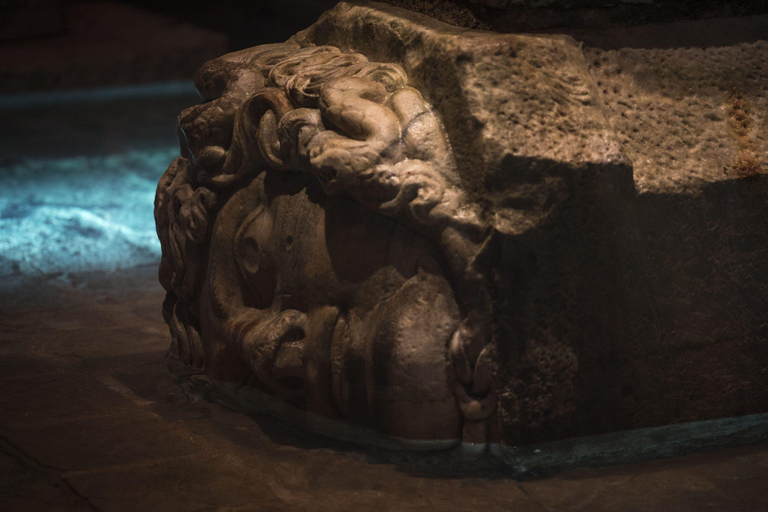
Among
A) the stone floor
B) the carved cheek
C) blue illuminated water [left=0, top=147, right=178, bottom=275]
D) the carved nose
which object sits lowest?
blue illuminated water [left=0, top=147, right=178, bottom=275]

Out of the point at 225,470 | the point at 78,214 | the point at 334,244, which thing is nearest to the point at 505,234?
the point at 334,244

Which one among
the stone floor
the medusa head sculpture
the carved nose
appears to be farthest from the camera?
the carved nose

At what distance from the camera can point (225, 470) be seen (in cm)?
198

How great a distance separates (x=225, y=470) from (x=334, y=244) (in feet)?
1.81

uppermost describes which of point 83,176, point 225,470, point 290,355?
point 290,355

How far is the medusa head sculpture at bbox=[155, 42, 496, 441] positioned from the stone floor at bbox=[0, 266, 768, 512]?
0.12 meters

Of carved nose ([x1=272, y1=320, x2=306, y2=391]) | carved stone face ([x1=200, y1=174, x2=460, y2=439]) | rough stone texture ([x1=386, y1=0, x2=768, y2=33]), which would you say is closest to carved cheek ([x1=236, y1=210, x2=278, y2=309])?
carved stone face ([x1=200, y1=174, x2=460, y2=439])

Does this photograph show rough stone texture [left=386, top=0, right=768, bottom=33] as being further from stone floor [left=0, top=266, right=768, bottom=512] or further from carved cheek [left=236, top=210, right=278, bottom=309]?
stone floor [left=0, top=266, right=768, bottom=512]

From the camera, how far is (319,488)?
1.89 meters

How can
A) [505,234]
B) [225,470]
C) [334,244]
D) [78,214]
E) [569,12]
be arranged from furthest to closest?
1. [78,214]
2. [569,12]
3. [334,244]
4. [225,470]
5. [505,234]

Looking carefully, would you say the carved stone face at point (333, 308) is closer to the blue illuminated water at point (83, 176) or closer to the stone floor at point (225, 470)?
the stone floor at point (225, 470)

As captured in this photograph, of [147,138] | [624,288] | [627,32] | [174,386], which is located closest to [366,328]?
[624,288]

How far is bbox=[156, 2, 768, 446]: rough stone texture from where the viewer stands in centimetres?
191

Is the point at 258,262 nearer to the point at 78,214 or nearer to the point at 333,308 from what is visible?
the point at 333,308
